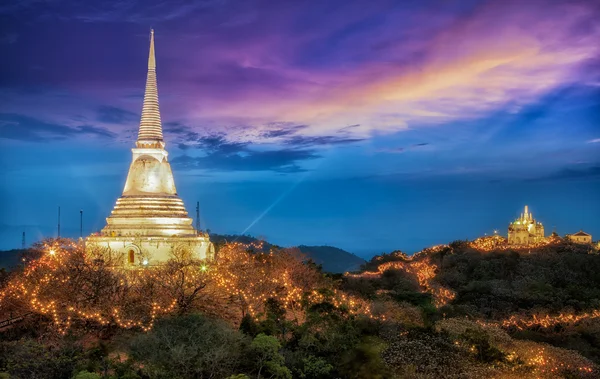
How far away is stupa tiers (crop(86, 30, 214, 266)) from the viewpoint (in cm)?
3875

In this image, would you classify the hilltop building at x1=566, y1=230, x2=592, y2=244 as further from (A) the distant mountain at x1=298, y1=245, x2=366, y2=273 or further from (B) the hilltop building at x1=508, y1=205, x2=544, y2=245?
(A) the distant mountain at x1=298, y1=245, x2=366, y2=273

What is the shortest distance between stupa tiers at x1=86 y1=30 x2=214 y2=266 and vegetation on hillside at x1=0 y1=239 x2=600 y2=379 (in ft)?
6.59

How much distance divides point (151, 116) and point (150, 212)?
7067 mm

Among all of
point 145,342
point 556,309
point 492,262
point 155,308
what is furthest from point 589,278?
point 145,342

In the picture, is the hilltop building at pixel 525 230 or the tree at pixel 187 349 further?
the hilltop building at pixel 525 230

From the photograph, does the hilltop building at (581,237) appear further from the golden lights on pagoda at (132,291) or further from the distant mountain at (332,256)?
the distant mountain at (332,256)

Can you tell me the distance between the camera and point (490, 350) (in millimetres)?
26016

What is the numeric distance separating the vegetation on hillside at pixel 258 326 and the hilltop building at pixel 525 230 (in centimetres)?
3857

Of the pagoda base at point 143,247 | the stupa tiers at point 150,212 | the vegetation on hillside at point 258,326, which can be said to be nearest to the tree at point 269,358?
the vegetation on hillside at point 258,326

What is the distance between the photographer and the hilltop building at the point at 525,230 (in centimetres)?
8169

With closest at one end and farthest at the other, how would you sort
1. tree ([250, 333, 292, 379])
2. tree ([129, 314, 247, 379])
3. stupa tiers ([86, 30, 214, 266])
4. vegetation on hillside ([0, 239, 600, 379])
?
tree ([129, 314, 247, 379])
vegetation on hillside ([0, 239, 600, 379])
tree ([250, 333, 292, 379])
stupa tiers ([86, 30, 214, 266])

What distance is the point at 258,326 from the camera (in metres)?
25.7

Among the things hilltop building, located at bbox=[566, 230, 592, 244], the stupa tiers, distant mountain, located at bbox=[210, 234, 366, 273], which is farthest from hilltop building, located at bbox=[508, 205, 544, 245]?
distant mountain, located at bbox=[210, 234, 366, 273]

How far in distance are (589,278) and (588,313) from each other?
47.1ft
